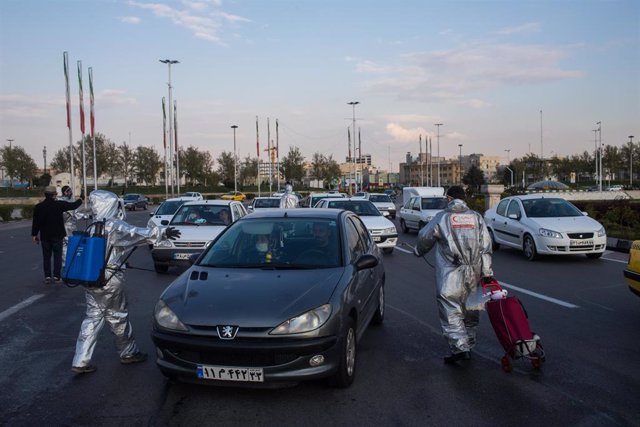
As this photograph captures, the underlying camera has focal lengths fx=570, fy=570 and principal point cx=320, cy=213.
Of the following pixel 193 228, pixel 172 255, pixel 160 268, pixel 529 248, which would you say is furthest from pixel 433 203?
pixel 172 255

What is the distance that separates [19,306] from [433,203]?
15805mm

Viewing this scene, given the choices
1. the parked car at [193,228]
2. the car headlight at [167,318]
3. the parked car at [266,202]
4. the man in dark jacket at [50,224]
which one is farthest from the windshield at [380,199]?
the car headlight at [167,318]

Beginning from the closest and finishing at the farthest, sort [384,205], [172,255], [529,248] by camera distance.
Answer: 1. [172,255]
2. [529,248]
3. [384,205]

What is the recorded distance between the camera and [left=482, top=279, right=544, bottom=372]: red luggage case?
16.6ft

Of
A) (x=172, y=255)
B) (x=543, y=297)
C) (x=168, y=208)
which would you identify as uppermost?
(x=168, y=208)

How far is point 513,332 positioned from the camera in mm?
5105

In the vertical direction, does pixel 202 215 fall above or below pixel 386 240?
above

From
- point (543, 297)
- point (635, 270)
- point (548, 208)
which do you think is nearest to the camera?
point (635, 270)

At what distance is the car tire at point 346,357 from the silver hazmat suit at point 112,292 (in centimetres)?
205

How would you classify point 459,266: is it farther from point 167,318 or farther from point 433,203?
point 433,203

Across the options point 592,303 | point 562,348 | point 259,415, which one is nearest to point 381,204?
point 592,303

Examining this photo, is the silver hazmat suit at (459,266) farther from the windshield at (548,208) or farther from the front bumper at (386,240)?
the front bumper at (386,240)

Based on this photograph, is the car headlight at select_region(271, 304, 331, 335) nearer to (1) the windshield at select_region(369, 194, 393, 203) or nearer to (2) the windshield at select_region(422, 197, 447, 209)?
(2) the windshield at select_region(422, 197, 447, 209)

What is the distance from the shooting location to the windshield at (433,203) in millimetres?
21328
